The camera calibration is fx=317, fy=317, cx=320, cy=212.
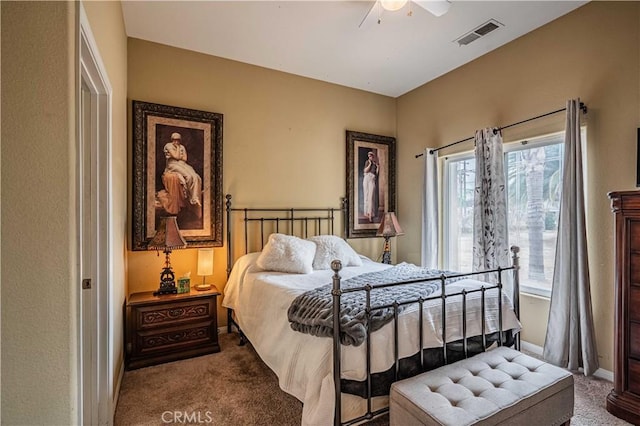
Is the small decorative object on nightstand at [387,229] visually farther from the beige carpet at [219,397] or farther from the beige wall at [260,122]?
the beige carpet at [219,397]

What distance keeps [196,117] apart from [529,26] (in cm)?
332

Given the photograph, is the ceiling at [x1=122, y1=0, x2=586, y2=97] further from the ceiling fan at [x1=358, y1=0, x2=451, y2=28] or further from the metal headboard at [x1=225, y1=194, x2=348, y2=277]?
the metal headboard at [x1=225, y1=194, x2=348, y2=277]

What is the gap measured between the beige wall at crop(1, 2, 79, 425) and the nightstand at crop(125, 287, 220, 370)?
182 cm

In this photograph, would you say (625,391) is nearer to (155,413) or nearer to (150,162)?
(155,413)

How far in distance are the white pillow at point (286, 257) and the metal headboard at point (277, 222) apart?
468 millimetres

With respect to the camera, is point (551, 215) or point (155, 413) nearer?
point (155, 413)

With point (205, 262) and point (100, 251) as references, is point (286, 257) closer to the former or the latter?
point (205, 262)

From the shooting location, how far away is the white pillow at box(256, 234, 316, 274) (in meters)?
3.06

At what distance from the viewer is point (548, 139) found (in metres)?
2.91

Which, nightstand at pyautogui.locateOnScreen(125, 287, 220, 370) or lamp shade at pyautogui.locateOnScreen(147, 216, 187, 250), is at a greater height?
lamp shade at pyautogui.locateOnScreen(147, 216, 187, 250)

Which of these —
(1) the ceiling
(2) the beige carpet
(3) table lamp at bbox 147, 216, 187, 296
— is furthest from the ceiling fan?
(2) the beige carpet

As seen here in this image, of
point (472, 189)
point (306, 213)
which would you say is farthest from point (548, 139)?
point (306, 213)

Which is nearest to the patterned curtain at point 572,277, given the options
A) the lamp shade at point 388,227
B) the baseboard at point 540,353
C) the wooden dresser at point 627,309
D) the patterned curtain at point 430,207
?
the baseboard at point 540,353

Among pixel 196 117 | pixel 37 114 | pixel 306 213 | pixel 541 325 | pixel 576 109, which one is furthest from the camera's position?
pixel 306 213
